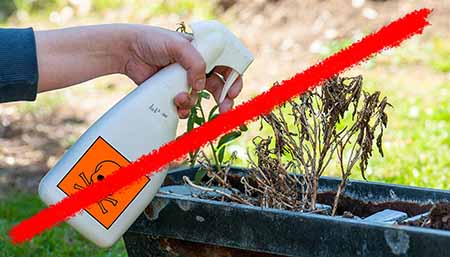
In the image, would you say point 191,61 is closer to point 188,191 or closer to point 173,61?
point 173,61

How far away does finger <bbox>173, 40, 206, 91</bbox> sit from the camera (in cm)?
205

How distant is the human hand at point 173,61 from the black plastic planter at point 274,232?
0.24m

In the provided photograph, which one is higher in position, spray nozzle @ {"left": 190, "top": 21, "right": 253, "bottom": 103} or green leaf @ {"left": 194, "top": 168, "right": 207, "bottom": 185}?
spray nozzle @ {"left": 190, "top": 21, "right": 253, "bottom": 103}

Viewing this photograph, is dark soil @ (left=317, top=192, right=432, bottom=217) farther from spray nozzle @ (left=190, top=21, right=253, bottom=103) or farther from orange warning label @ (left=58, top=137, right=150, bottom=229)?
orange warning label @ (left=58, top=137, right=150, bottom=229)

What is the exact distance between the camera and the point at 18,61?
6.96 ft

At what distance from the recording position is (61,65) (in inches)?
85.0

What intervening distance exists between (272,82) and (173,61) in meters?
3.01

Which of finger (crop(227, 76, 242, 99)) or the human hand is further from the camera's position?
finger (crop(227, 76, 242, 99))

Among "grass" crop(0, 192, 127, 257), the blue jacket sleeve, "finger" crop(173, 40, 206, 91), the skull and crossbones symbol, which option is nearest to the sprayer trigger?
"finger" crop(173, 40, 206, 91)

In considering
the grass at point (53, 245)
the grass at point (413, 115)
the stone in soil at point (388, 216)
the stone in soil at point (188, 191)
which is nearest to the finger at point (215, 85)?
the stone in soil at point (188, 191)

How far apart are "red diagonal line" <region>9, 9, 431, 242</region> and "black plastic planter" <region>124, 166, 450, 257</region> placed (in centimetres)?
12

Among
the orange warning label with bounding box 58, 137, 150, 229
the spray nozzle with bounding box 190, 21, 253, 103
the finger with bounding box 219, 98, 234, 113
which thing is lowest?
the orange warning label with bounding box 58, 137, 150, 229

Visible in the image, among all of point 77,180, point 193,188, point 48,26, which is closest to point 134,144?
point 77,180

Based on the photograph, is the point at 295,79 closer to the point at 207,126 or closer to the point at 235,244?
the point at 207,126
